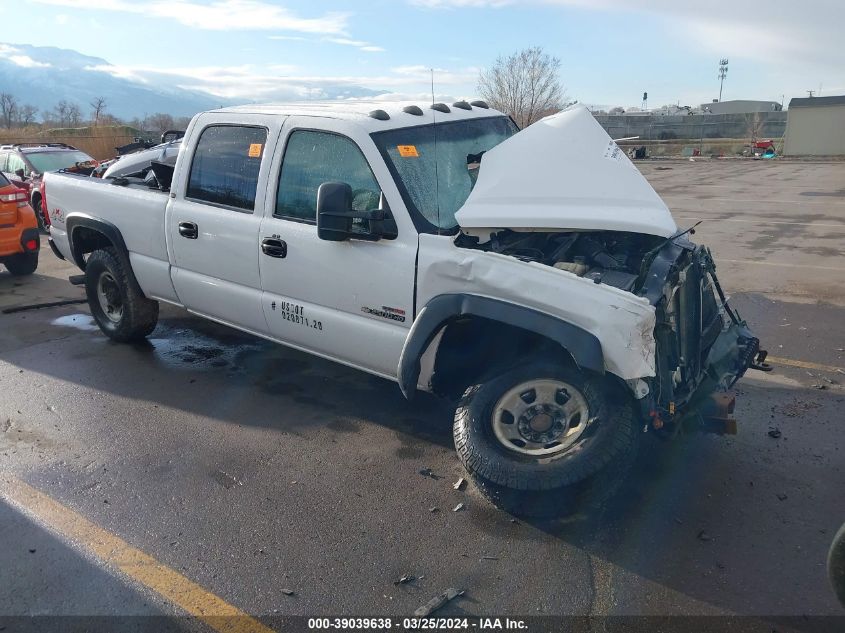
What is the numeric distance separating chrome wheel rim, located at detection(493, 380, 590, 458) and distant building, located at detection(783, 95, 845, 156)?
48.5 m

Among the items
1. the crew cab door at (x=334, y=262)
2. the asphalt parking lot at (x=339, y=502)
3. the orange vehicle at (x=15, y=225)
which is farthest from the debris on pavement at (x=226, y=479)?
the orange vehicle at (x=15, y=225)

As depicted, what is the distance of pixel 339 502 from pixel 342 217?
159 centimetres

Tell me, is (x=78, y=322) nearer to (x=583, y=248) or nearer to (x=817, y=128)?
(x=583, y=248)

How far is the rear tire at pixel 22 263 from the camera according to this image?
29.6 feet

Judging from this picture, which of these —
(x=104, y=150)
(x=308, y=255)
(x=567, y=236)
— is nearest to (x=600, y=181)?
(x=567, y=236)

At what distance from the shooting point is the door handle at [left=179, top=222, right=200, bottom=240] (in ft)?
16.2

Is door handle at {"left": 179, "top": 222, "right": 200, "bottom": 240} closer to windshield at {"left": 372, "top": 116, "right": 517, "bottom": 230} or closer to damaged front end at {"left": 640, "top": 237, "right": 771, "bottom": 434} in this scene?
windshield at {"left": 372, "top": 116, "right": 517, "bottom": 230}

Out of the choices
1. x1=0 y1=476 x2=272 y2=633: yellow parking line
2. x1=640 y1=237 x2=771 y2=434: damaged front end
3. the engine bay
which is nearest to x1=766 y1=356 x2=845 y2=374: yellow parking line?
x1=640 y1=237 x2=771 y2=434: damaged front end

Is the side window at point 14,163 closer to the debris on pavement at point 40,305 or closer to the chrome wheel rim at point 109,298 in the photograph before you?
the debris on pavement at point 40,305

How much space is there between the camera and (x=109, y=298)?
6.27 m

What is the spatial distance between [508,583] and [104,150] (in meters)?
25.8

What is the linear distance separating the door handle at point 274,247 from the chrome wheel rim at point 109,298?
2.29 m

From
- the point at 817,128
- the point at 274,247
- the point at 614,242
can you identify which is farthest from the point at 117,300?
the point at 817,128

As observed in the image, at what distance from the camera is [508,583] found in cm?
305
